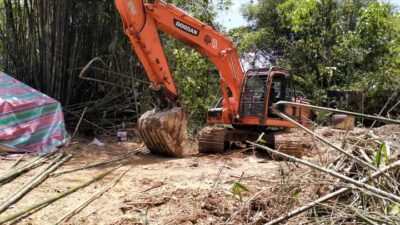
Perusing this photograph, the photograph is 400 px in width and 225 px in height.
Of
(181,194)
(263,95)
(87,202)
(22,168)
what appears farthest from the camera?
(263,95)

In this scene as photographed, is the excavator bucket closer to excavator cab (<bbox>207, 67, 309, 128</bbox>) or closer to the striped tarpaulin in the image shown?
excavator cab (<bbox>207, 67, 309, 128</bbox>)

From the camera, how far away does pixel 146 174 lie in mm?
5262

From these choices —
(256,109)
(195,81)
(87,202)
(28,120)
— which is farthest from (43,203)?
(195,81)

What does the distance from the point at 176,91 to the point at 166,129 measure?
694 millimetres

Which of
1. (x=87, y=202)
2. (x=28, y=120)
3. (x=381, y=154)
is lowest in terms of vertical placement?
(x=87, y=202)

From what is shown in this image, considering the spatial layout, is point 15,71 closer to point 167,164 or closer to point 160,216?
point 167,164

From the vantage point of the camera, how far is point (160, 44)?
22.3 ft

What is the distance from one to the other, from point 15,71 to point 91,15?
6.11 ft

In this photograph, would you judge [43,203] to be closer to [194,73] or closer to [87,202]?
[87,202]

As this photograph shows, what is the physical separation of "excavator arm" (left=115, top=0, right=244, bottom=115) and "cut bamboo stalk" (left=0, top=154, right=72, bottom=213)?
172 centimetres

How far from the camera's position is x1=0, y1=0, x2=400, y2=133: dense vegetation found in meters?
9.09

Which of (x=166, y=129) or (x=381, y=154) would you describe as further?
(x=166, y=129)

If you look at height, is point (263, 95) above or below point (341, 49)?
below

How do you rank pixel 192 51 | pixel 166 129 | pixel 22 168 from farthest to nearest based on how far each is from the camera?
pixel 192 51
pixel 166 129
pixel 22 168
